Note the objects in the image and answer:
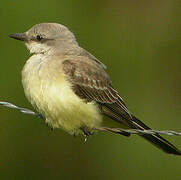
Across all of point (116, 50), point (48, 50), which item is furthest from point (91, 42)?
point (48, 50)

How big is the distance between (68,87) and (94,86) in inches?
15.4

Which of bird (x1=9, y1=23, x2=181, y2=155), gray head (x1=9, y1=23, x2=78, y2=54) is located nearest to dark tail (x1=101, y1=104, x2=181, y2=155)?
bird (x1=9, y1=23, x2=181, y2=155)

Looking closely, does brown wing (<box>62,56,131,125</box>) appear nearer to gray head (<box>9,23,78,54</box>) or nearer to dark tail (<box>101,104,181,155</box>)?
dark tail (<box>101,104,181,155</box>)

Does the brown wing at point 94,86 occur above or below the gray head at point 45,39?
below

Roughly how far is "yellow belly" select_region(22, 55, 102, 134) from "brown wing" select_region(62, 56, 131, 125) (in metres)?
0.10

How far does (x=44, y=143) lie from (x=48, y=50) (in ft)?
4.40

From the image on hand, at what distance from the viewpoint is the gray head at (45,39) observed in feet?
21.5

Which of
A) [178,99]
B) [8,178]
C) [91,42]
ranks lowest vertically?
[8,178]

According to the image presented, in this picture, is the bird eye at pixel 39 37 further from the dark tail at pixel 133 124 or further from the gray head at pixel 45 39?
the dark tail at pixel 133 124

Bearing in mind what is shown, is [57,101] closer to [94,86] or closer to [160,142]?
[94,86]

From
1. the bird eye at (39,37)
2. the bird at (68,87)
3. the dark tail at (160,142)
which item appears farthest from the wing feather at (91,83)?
the bird eye at (39,37)

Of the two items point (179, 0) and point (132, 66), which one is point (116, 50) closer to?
point (132, 66)

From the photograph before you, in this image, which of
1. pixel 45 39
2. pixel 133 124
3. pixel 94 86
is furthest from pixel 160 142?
pixel 45 39

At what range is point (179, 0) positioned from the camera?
9008mm
